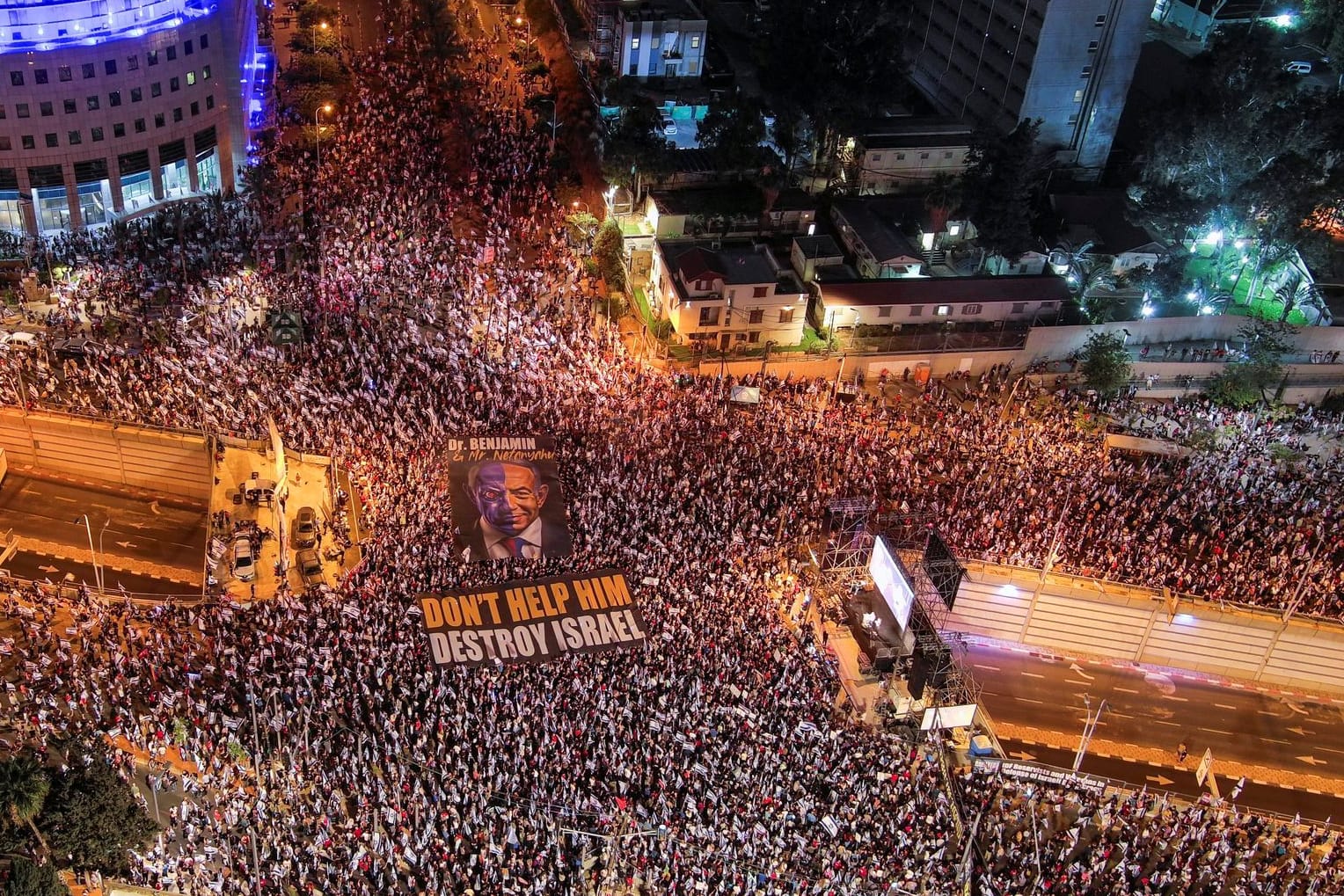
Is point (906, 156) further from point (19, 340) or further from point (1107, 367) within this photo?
point (19, 340)

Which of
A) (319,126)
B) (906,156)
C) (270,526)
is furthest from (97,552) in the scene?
(906,156)

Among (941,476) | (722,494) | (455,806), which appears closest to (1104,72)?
(941,476)

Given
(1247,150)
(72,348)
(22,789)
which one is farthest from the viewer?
(1247,150)

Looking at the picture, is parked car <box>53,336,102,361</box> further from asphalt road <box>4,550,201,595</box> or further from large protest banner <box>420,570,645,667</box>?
large protest banner <box>420,570,645,667</box>

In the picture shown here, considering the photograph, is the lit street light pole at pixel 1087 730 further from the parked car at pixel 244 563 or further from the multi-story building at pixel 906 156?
the multi-story building at pixel 906 156

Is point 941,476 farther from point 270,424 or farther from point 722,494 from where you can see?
point 270,424
